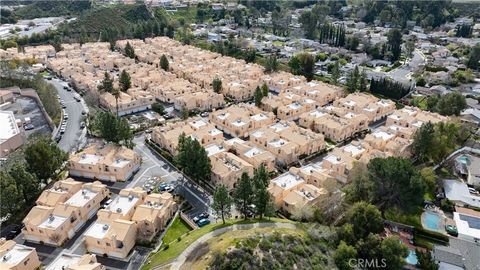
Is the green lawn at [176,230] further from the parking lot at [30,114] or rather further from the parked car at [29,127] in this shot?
the parked car at [29,127]

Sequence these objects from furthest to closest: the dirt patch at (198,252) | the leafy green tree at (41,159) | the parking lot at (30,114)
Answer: the parking lot at (30,114) → the leafy green tree at (41,159) → the dirt patch at (198,252)

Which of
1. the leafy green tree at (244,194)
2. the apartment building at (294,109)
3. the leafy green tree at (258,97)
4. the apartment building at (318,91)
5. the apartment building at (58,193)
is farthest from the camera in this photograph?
the apartment building at (318,91)

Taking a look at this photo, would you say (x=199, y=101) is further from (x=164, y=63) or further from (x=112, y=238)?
(x=112, y=238)

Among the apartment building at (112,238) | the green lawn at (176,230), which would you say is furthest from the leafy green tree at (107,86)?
the apartment building at (112,238)

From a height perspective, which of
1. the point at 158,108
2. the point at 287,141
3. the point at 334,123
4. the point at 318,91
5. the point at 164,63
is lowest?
the point at 334,123

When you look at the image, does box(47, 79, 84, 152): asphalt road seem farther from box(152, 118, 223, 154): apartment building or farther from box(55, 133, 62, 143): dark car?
box(152, 118, 223, 154): apartment building

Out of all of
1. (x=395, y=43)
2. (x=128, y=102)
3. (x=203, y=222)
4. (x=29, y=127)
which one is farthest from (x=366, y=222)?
(x=395, y=43)
